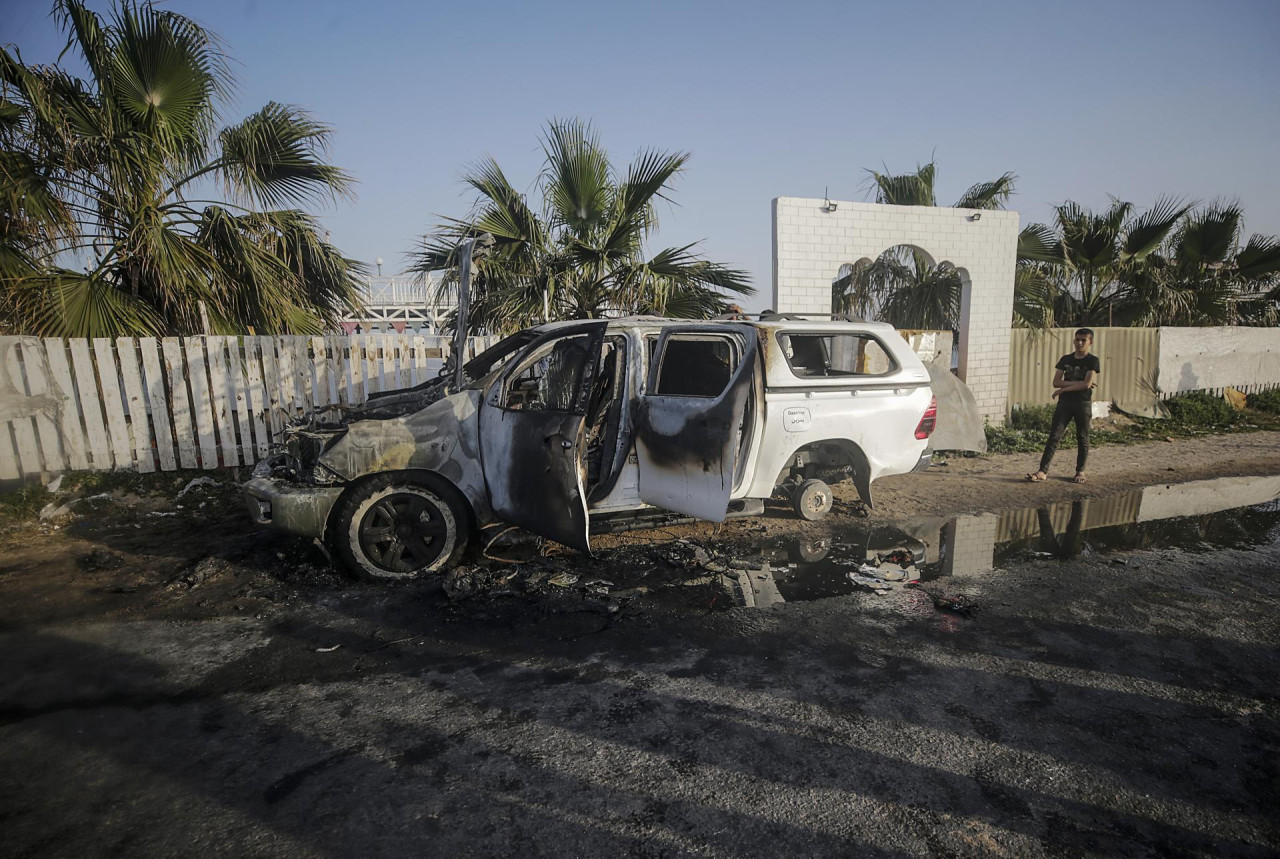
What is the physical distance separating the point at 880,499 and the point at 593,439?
3348 mm

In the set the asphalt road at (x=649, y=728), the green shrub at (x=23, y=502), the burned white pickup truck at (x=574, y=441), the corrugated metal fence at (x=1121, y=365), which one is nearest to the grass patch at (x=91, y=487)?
the green shrub at (x=23, y=502)

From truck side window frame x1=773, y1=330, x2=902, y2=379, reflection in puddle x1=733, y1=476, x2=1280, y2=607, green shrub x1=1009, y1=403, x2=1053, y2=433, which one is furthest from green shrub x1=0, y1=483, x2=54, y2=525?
green shrub x1=1009, y1=403, x2=1053, y2=433

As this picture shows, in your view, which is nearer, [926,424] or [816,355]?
[926,424]

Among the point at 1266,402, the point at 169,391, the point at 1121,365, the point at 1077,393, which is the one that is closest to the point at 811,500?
the point at 1077,393

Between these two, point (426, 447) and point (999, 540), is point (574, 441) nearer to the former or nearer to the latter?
point (426, 447)

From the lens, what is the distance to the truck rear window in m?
5.49

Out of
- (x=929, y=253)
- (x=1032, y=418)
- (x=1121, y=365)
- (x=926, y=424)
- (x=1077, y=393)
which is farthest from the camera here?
(x=1121, y=365)

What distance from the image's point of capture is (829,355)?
707 centimetres

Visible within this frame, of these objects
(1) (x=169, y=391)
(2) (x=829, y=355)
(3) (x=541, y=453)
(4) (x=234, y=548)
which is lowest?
(4) (x=234, y=548)

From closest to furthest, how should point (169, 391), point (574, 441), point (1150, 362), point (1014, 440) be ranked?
point (574, 441), point (169, 391), point (1014, 440), point (1150, 362)

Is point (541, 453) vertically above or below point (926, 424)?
above

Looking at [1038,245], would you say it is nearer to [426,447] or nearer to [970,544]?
[970,544]

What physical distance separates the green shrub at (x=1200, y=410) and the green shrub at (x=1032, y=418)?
3035 millimetres

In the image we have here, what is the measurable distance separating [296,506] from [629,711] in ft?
9.16
